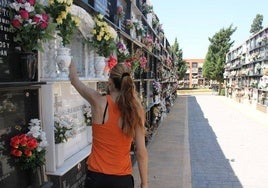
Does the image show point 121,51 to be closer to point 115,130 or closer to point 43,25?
point 43,25

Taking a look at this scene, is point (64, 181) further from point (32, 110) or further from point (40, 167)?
point (32, 110)

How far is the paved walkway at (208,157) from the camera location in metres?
5.36

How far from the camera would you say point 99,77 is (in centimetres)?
425

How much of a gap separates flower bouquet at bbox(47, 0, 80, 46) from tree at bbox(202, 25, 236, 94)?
31888 mm

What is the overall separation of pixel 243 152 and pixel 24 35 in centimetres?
635

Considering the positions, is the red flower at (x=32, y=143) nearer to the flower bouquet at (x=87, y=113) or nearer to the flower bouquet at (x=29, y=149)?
the flower bouquet at (x=29, y=149)

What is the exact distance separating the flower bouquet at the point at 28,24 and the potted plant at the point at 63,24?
40 centimetres

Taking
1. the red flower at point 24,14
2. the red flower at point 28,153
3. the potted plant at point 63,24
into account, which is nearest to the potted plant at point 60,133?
the potted plant at point 63,24

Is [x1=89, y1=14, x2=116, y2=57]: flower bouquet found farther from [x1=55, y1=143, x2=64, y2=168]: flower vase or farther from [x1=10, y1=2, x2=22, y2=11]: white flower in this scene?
[x1=10, y1=2, x2=22, y2=11]: white flower

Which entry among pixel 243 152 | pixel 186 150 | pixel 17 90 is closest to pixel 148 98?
pixel 186 150

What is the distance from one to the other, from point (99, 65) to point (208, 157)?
12.6 feet

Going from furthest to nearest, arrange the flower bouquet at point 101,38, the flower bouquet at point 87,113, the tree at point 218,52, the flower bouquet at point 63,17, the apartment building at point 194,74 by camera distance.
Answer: the apartment building at point 194,74
the tree at point 218,52
the flower bouquet at point 87,113
the flower bouquet at point 101,38
the flower bouquet at point 63,17

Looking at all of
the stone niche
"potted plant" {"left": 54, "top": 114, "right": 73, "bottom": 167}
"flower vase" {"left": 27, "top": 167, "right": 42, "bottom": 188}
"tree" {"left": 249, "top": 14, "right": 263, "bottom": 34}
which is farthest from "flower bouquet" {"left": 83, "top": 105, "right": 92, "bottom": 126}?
"tree" {"left": 249, "top": 14, "right": 263, "bottom": 34}

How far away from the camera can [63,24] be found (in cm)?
300
